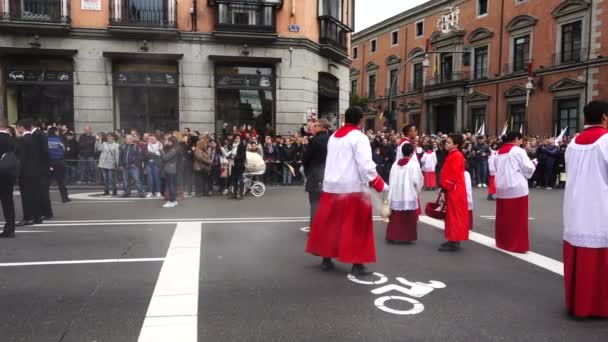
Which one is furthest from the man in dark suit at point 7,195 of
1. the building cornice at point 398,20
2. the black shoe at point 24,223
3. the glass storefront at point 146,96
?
the building cornice at point 398,20

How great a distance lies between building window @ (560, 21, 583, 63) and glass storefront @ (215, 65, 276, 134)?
70.6ft

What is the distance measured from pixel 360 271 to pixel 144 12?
58.3 feet

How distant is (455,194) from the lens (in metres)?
7.36

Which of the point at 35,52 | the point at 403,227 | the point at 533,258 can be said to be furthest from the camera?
the point at 35,52

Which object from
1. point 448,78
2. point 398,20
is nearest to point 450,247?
point 448,78

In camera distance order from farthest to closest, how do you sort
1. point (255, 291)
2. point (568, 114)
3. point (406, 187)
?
point (568, 114), point (406, 187), point (255, 291)

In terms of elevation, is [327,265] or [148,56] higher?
[148,56]

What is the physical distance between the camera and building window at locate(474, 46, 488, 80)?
39.1 metres

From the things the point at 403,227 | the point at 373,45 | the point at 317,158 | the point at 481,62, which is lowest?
the point at 403,227

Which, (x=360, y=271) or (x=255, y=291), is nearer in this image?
(x=255, y=291)

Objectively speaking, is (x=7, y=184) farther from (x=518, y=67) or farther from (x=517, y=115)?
(x=518, y=67)

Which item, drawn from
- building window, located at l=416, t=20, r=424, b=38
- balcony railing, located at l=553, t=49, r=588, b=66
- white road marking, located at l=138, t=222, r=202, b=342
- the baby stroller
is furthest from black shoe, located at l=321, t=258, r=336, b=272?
building window, located at l=416, t=20, r=424, b=38

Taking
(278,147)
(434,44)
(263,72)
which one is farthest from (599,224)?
(434,44)

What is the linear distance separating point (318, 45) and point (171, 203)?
40.4 feet
